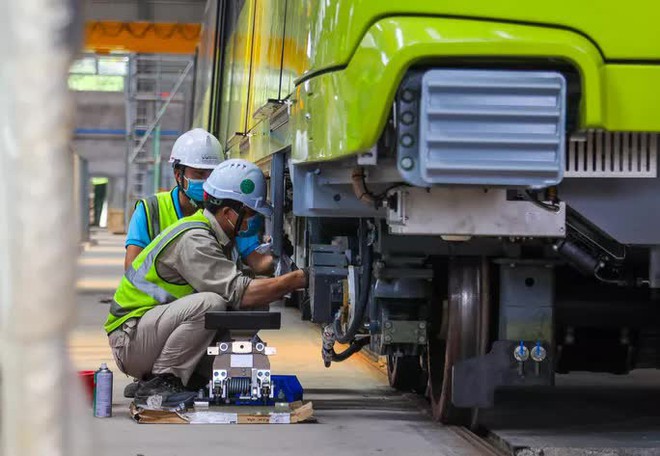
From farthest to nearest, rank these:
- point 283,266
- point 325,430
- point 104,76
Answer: point 104,76, point 283,266, point 325,430

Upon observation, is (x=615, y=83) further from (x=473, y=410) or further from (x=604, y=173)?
(x=473, y=410)

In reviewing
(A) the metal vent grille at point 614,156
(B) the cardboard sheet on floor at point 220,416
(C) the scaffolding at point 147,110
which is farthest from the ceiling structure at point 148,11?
(A) the metal vent grille at point 614,156

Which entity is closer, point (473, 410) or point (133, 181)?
point (473, 410)

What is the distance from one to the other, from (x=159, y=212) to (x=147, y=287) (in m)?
1.27

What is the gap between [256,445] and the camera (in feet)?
17.6

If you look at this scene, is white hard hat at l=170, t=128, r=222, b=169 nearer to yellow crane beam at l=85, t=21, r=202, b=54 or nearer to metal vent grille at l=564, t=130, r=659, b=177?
metal vent grille at l=564, t=130, r=659, b=177

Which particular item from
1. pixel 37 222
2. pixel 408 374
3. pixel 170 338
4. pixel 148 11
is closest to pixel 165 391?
pixel 170 338

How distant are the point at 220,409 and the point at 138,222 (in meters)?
1.80

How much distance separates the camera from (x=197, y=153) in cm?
777

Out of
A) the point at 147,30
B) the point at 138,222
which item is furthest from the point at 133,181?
the point at 138,222

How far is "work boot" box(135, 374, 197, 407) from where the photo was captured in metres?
6.10

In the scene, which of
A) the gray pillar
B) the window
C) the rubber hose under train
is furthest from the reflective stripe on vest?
the window

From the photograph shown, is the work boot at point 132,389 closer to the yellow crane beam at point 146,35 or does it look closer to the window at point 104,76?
the yellow crane beam at point 146,35

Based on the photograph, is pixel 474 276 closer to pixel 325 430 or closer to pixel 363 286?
pixel 363 286
